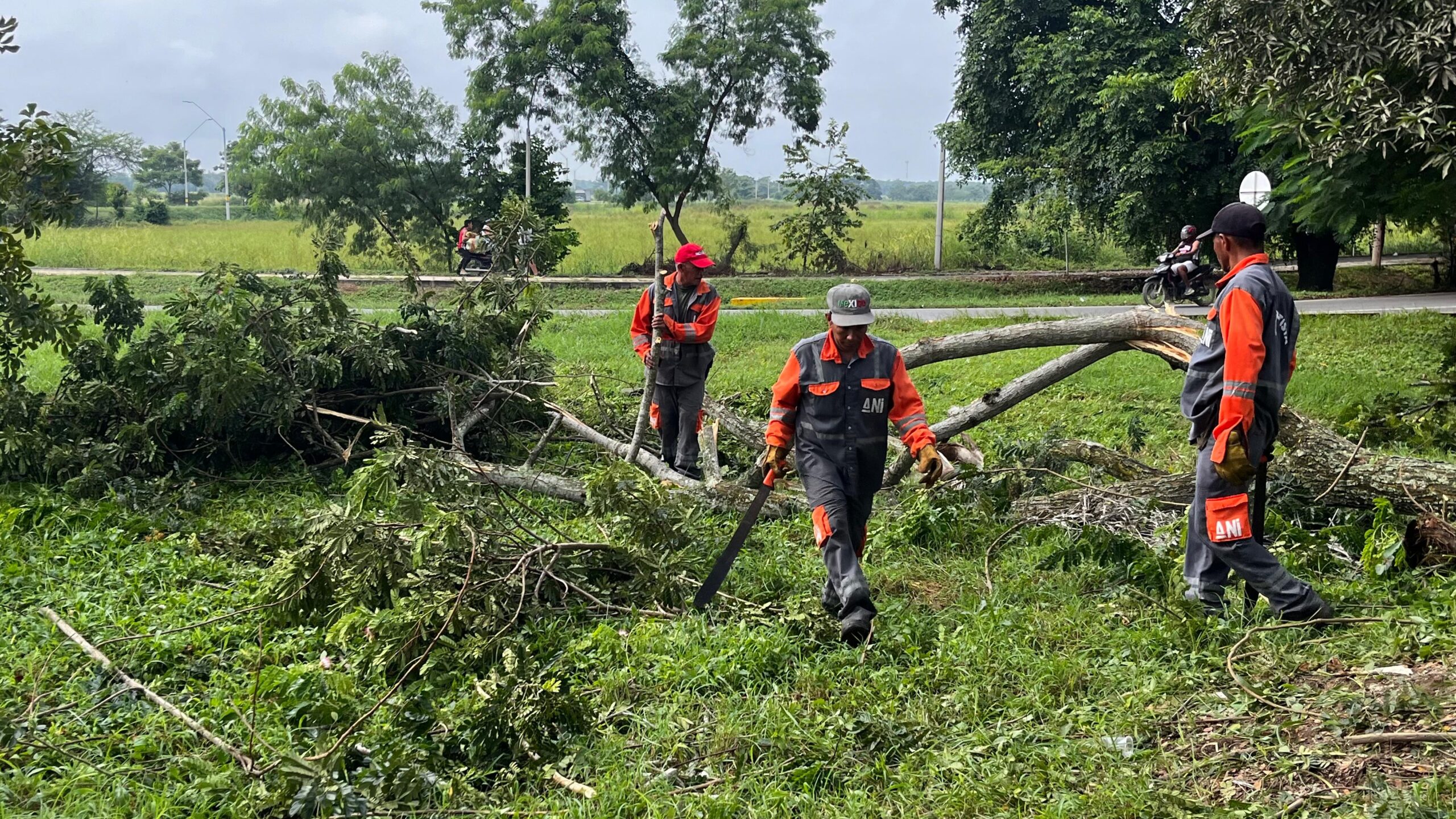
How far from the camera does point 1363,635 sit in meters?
4.16

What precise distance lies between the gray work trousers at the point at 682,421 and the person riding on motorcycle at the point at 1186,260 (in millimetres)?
10942

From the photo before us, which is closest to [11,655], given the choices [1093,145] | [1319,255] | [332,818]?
[332,818]

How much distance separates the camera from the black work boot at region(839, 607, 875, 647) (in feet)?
15.1

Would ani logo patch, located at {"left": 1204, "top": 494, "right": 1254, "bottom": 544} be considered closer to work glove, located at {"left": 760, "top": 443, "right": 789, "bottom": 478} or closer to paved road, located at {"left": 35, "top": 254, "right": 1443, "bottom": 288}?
work glove, located at {"left": 760, "top": 443, "right": 789, "bottom": 478}

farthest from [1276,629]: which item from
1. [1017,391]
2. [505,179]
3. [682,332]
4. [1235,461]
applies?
[505,179]

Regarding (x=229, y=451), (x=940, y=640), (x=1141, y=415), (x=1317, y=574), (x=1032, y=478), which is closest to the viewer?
(x=940, y=640)

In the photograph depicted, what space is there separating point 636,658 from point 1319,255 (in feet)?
59.9

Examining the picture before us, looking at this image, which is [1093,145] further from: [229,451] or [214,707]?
[214,707]

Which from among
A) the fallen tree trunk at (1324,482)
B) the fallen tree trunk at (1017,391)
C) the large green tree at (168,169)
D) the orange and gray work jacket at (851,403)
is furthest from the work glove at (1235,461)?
the large green tree at (168,169)

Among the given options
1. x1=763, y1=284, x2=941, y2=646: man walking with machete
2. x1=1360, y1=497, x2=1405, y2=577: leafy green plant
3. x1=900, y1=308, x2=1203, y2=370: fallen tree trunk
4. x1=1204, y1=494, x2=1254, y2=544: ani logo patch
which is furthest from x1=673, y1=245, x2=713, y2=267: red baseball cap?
x1=1360, y1=497, x2=1405, y2=577: leafy green plant

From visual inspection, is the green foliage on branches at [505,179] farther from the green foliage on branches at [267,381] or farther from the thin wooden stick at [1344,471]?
the thin wooden stick at [1344,471]

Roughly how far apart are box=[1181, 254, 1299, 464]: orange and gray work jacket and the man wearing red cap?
3.74 meters

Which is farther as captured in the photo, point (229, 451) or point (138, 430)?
point (229, 451)

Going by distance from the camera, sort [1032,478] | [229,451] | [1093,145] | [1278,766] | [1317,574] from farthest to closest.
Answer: [1093,145] → [229,451] → [1032,478] → [1317,574] → [1278,766]
